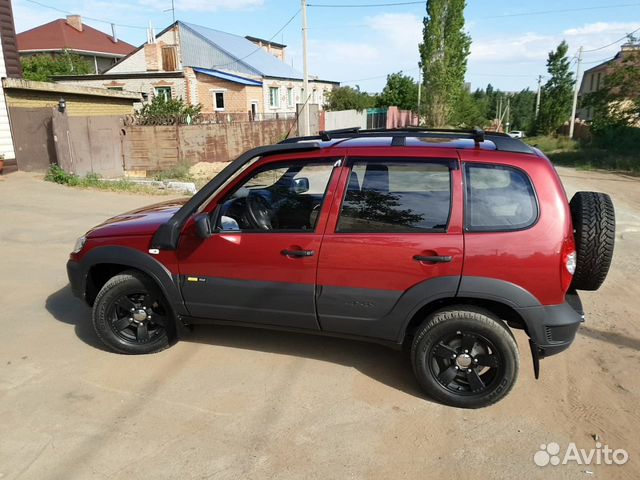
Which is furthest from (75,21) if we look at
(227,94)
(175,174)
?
(175,174)

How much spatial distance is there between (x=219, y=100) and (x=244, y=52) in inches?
476

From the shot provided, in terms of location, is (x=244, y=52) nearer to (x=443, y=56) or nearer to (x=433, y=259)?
(x=443, y=56)

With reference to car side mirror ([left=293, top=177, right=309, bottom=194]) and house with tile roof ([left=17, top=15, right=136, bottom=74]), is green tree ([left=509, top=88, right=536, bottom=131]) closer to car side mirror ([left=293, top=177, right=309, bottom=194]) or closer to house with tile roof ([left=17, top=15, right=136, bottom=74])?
house with tile roof ([left=17, top=15, right=136, bottom=74])

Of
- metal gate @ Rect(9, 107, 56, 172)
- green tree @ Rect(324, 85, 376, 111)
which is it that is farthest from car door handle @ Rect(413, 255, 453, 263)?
green tree @ Rect(324, 85, 376, 111)

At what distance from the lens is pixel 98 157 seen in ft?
51.7

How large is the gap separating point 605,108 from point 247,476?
27.7 meters

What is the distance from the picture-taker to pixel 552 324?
3.13m

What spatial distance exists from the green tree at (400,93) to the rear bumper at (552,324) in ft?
168

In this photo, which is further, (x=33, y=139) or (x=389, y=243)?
(x=33, y=139)

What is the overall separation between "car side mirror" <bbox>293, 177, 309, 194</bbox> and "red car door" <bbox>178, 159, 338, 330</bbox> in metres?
0.12

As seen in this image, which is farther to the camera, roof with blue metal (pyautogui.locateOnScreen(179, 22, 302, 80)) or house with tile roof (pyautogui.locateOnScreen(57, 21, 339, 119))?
roof with blue metal (pyautogui.locateOnScreen(179, 22, 302, 80))

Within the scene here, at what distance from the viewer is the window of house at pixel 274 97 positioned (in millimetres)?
41084

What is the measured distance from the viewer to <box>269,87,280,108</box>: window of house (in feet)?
135

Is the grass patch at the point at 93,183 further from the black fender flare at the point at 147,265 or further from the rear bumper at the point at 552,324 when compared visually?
the rear bumper at the point at 552,324
